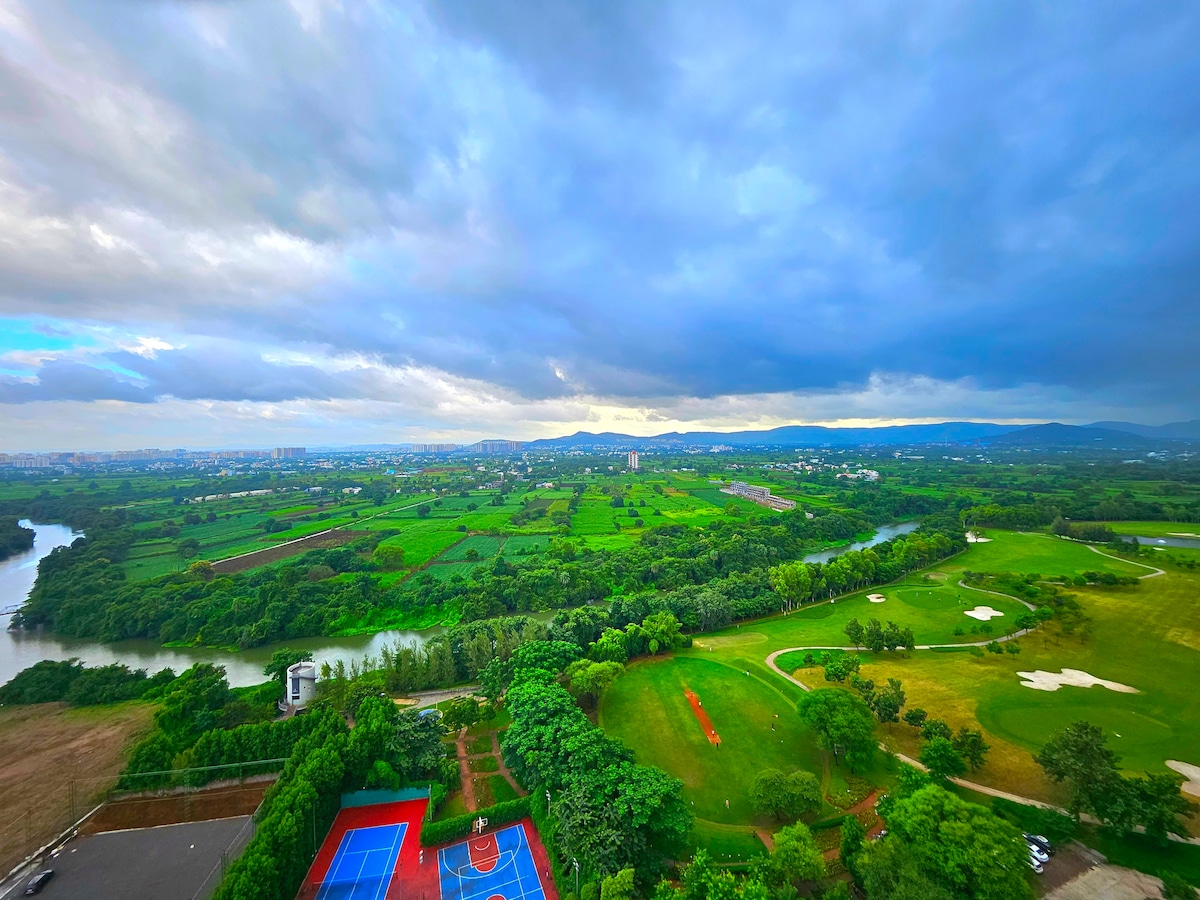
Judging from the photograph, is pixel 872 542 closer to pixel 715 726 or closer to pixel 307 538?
pixel 715 726

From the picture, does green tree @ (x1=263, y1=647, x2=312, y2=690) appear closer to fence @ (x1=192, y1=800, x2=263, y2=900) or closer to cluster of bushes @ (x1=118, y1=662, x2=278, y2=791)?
cluster of bushes @ (x1=118, y1=662, x2=278, y2=791)

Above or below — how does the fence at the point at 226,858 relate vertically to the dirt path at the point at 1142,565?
below

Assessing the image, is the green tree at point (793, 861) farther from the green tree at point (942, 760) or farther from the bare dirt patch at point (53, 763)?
the bare dirt patch at point (53, 763)

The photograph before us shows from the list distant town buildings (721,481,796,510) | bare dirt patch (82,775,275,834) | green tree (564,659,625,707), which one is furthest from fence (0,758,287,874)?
distant town buildings (721,481,796,510)

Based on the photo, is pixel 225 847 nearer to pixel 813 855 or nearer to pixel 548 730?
pixel 548 730

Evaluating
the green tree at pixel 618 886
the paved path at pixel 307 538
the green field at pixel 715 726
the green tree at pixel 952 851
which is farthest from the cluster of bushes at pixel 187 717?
the paved path at pixel 307 538

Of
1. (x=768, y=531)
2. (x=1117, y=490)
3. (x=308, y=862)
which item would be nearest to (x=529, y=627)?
(x=308, y=862)
